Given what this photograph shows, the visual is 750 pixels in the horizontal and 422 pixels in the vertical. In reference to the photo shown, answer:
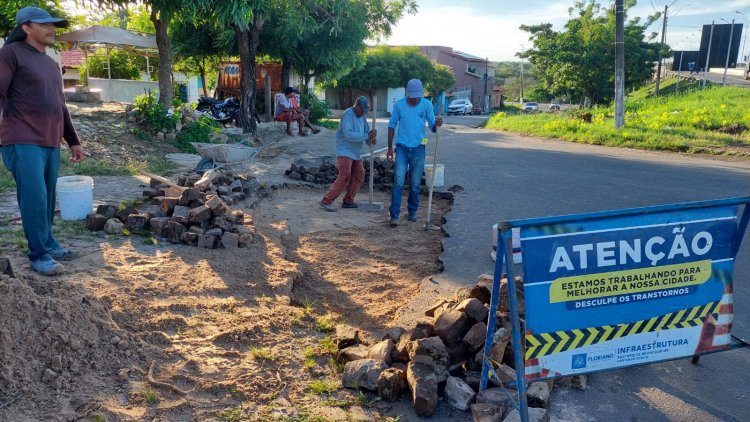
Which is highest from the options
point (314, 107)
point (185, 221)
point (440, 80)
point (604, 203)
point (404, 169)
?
point (440, 80)

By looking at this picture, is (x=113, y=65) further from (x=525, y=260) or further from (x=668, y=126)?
(x=525, y=260)

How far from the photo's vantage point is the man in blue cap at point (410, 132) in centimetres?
707

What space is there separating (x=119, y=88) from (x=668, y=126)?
19660 millimetres

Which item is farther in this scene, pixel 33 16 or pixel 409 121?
pixel 409 121

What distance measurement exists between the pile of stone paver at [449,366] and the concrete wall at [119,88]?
19.6 metres

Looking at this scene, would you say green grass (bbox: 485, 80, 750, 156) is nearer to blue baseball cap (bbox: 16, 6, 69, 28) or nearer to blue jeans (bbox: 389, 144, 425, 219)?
blue jeans (bbox: 389, 144, 425, 219)

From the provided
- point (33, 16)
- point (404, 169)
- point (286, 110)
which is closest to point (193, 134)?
point (286, 110)

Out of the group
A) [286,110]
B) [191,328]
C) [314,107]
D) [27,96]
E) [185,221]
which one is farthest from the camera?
[314,107]

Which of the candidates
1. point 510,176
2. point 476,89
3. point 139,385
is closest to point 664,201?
point 510,176

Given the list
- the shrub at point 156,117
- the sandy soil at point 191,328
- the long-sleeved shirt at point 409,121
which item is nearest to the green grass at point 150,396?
the sandy soil at point 191,328

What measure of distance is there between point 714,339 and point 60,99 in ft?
16.5

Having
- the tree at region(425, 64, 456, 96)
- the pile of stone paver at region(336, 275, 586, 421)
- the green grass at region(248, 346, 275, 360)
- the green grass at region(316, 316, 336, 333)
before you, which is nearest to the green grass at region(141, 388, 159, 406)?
the green grass at region(248, 346, 275, 360)

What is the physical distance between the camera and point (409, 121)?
7.05 meters

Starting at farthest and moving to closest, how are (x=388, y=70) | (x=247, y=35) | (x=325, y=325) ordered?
(x=388, y=70)
(x=247, y=35)
(x=325, y=325)
